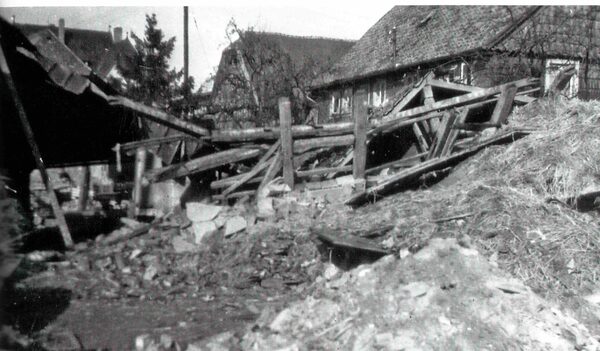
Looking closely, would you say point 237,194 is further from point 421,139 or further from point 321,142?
point 421,139

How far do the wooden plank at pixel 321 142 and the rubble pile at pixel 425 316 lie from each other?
3422 mm

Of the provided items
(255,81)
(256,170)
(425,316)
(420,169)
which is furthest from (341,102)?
(425,316)

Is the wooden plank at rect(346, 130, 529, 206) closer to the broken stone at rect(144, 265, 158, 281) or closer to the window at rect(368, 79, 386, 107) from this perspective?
the broken stone at rect(144, 265, 158, 281)

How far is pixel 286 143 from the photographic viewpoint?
775 centimetres

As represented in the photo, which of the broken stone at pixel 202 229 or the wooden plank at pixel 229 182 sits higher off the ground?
the wooden plank at pixel 229 182

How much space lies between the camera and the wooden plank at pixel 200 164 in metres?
7.55

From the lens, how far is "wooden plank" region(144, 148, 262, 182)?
755 cm

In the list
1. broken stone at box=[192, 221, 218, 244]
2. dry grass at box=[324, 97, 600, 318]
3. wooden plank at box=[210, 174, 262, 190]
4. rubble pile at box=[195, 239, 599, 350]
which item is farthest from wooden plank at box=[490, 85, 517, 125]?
broken stone at box=[192, 221, 218, 244]

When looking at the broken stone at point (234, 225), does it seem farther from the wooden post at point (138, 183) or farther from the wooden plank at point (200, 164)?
the wooden post at point (138, 183)

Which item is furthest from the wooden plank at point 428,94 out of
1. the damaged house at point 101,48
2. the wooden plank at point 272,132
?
the damaged house at point 101,48

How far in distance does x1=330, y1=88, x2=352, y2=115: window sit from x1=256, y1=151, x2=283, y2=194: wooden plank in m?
16.4

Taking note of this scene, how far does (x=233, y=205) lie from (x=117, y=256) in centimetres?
197

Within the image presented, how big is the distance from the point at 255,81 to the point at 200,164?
12.4 meters

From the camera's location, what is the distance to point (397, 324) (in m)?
4.10
